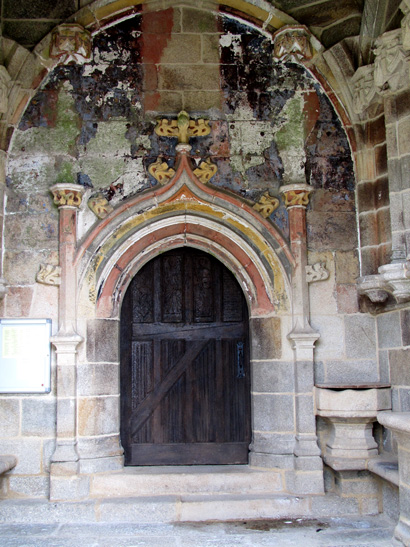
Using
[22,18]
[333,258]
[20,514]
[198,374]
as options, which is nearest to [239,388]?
[198,374]

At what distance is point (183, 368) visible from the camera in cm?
594

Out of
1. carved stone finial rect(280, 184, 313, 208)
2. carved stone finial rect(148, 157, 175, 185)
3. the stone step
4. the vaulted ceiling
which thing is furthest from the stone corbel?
the stone step

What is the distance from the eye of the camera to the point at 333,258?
5.67 metres

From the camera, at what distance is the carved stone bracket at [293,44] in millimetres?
5805

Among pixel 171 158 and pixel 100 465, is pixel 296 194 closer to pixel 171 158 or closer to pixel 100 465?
pixel 171 158

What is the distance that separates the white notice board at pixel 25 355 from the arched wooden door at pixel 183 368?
2.37 feet

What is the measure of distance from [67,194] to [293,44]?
2.30 m

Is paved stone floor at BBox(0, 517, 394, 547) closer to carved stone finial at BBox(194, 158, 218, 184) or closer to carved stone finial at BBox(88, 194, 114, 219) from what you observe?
carved stone finial at BBox(88, 194, 114, 219)

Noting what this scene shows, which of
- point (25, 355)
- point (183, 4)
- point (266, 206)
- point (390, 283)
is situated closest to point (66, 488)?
point (25, 355)

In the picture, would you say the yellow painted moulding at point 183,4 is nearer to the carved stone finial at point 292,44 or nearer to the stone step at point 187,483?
the carved stone finial at point 292,44

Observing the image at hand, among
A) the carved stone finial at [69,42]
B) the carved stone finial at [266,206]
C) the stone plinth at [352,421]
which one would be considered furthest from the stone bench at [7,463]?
the carved stone finial at [69,42]

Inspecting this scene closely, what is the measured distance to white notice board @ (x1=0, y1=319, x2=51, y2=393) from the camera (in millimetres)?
5414

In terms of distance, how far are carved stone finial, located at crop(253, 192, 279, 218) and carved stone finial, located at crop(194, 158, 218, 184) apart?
0.46 metres

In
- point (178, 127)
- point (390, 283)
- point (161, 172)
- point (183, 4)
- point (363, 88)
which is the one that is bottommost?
point (390, 283)
